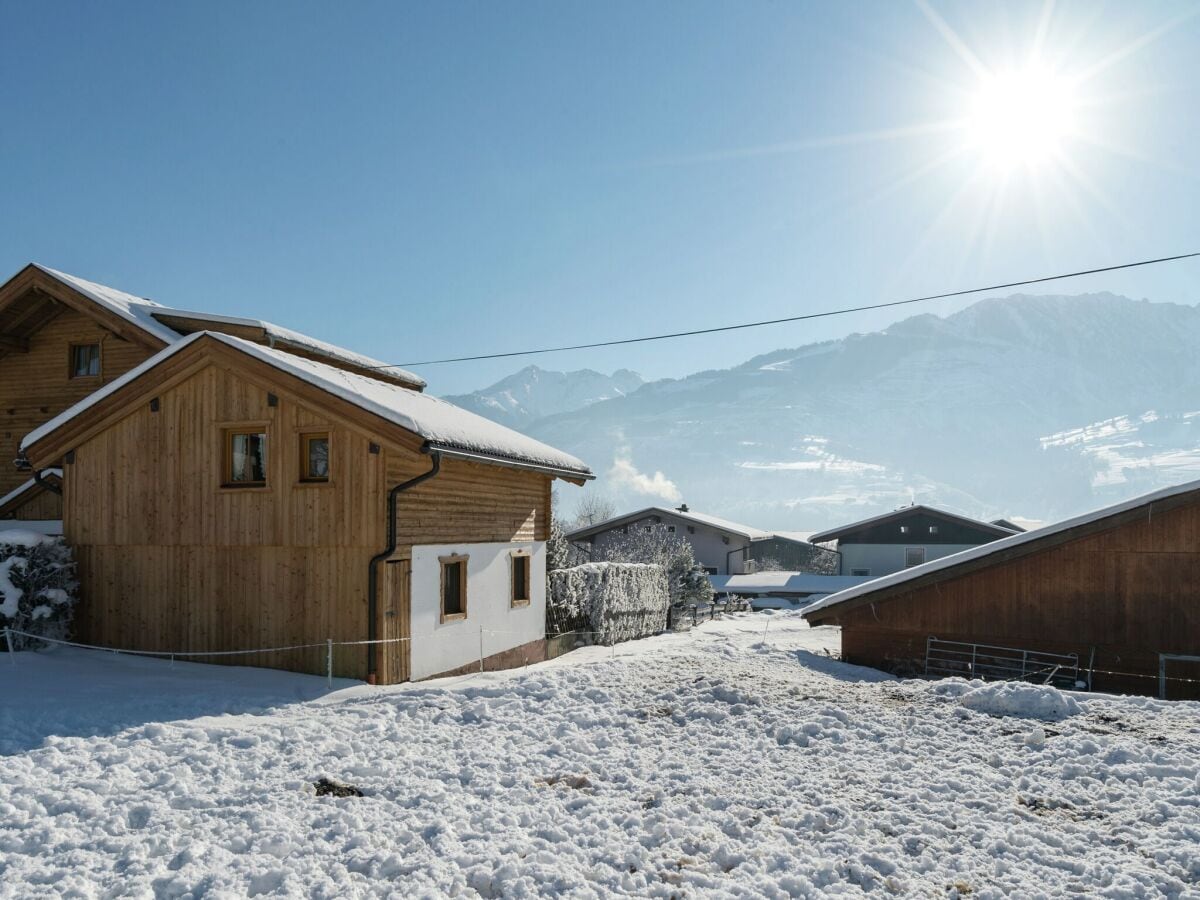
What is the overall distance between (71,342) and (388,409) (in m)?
14.1

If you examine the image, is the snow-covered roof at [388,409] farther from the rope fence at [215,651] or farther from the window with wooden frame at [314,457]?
the rope fence at [215,651]

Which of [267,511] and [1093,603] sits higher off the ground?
[267,511]

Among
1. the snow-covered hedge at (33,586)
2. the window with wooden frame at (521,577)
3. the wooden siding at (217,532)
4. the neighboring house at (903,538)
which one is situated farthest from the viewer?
the neighboring house at (903,538)

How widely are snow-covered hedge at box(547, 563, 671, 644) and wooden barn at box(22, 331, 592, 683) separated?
637cm

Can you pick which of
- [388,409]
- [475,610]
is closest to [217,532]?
[388,409]

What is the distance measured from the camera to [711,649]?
18078 millimetres

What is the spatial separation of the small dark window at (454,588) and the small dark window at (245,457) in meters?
3.71

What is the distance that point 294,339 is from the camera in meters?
19.5

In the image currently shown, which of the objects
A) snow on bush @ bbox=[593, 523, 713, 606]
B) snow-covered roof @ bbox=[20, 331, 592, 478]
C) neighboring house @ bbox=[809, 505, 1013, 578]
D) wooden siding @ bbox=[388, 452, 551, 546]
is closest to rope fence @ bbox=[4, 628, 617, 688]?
wooden siding @ bbox=[388, 452, 551, 546]

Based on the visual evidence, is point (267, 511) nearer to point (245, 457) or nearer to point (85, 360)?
point (245, 457)

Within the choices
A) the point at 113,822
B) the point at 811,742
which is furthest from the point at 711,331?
the point at 113,822

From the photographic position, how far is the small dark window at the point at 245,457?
13.9 m

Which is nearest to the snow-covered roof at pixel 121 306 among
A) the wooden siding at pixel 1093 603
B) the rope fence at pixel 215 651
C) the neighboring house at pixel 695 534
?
the rope fence at pixel 215 651

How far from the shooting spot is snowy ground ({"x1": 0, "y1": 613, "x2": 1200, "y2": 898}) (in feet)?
19.0
